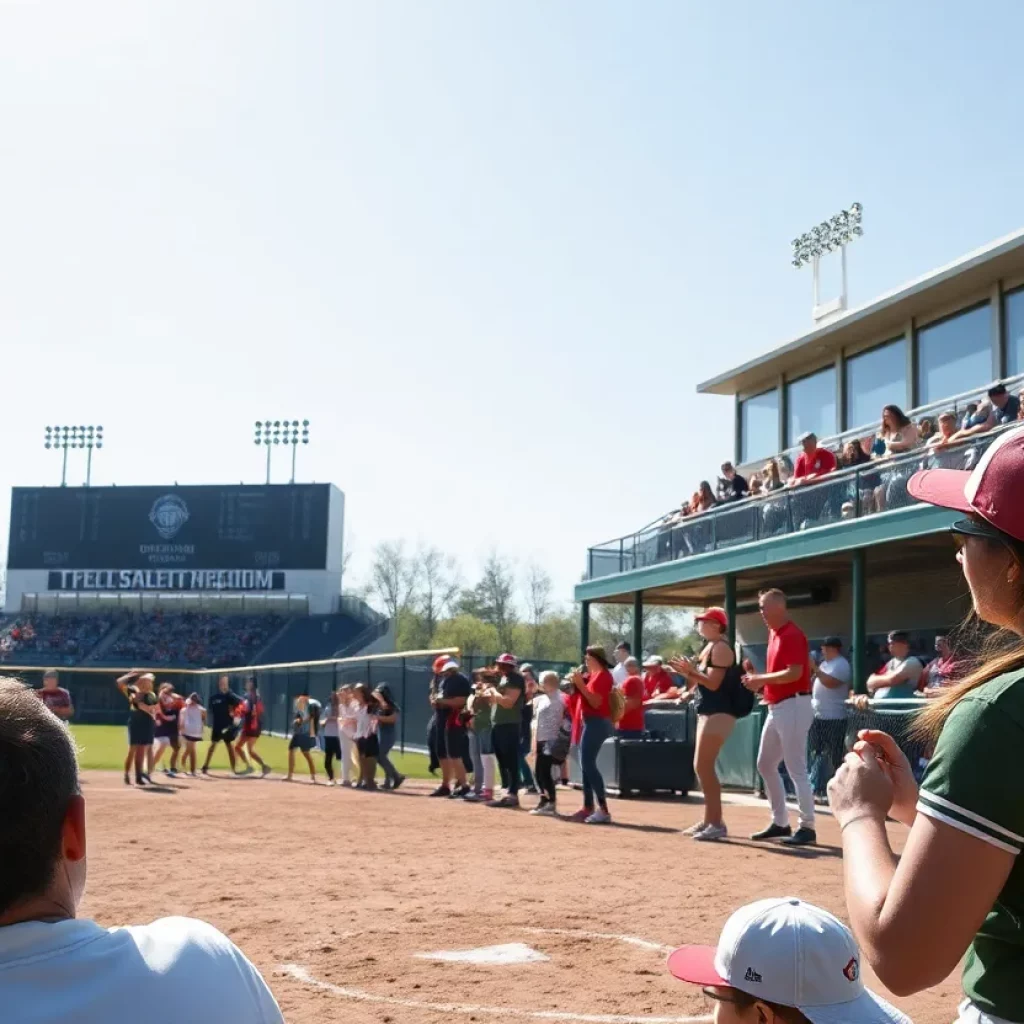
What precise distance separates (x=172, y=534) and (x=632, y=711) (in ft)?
162

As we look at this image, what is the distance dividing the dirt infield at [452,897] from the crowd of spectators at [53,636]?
2014 inches

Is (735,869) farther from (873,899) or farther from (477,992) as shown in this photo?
(873,899)

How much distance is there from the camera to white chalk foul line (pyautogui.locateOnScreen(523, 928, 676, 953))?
7.09 metres

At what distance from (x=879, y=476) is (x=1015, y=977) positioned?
17.8 meters

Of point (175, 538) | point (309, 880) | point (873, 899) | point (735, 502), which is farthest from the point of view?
point (175, 538)

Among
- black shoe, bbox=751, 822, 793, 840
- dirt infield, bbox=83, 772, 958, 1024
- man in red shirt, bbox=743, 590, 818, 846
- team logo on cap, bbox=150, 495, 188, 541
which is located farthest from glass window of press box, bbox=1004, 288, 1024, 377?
team logo on cap, bbox=150, 495, 188, 541

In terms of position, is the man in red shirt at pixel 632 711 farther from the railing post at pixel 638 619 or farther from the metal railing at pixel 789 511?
the railing post at pixel 638 619

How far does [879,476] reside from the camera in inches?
749

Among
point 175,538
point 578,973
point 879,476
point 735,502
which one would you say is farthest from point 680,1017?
point 175,538

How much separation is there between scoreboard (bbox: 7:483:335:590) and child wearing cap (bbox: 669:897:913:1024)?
61.2m

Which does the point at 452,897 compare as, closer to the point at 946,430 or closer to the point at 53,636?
the point at 946,430

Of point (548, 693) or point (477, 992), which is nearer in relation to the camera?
point (477, 992)

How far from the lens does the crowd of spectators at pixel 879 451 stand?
1647 centimetres

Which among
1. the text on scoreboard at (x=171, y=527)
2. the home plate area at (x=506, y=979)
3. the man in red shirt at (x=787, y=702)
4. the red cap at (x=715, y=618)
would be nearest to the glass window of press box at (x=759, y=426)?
the red cap at (x=715, y=618)
